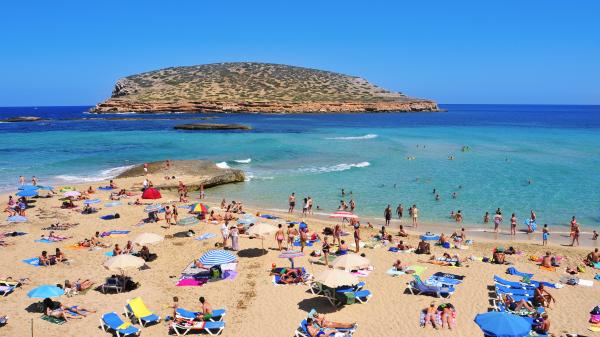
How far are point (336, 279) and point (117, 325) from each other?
18.7 ft

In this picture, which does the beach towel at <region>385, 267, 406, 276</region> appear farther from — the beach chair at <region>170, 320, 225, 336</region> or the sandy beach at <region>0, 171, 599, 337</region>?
the beach chair at <region>170, 320, 225, 336</region>

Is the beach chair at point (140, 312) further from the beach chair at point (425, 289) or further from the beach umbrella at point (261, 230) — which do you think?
the beach chair at point (425, 289)

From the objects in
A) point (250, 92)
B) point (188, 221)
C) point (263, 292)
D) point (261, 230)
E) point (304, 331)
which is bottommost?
point (263, 292)

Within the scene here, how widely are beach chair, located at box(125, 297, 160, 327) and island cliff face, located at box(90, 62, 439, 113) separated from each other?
107048 millimetres

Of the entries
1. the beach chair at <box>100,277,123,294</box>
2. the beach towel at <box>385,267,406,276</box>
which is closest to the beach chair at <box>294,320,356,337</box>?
the beach towel at <box>385,267,406,276</box>

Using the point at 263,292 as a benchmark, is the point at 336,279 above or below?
above

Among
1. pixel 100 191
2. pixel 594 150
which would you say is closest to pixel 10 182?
pixel 100 191

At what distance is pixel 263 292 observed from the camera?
14.2 metres

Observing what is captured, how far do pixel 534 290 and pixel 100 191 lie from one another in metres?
24.9

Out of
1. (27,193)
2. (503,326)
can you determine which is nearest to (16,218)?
(27,193)

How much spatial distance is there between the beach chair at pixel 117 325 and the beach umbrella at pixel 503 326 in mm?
8265

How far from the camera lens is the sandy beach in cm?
1202

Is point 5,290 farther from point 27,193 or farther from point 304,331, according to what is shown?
point 27,193

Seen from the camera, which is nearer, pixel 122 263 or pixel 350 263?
pixel 122 263
